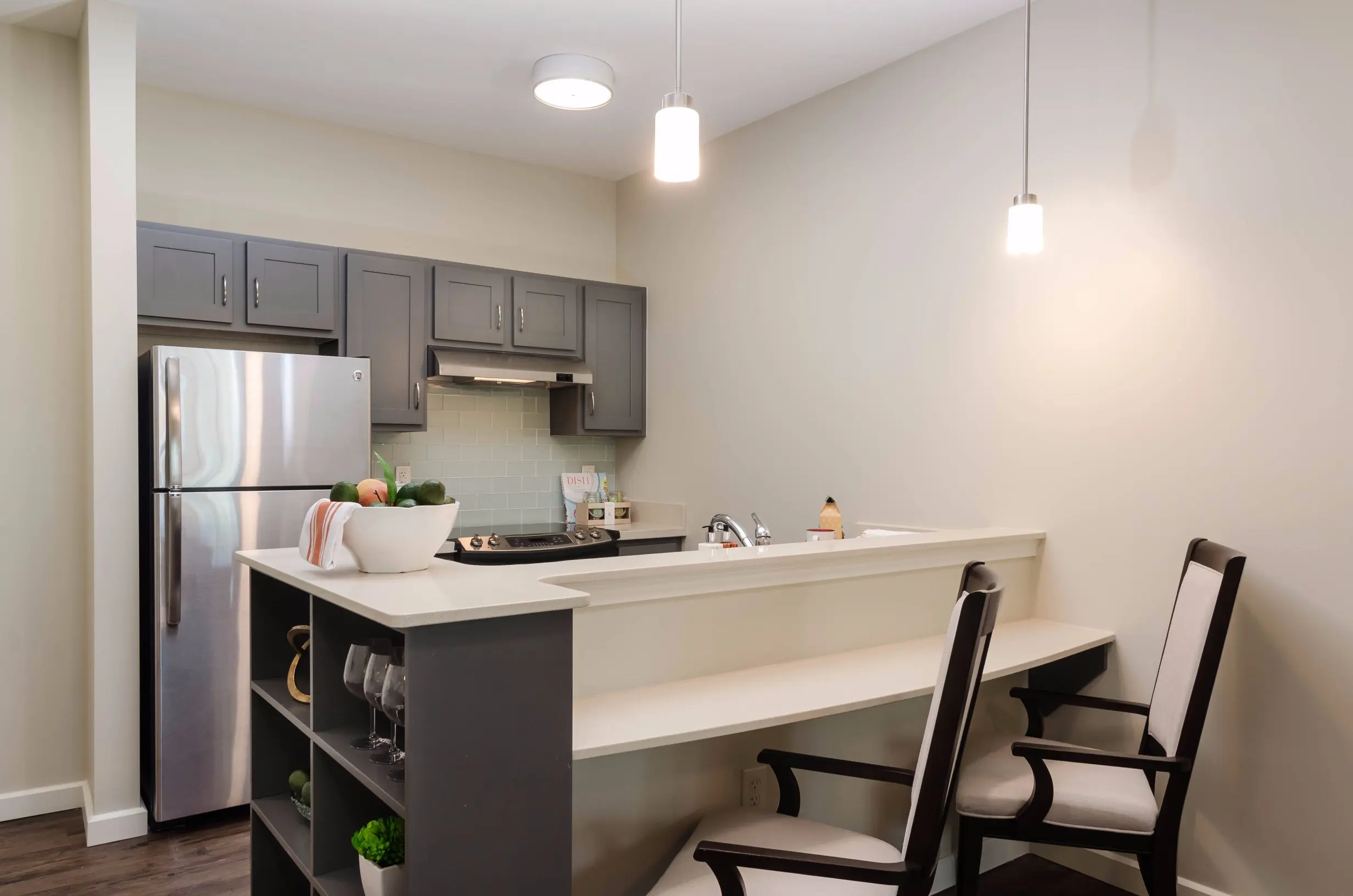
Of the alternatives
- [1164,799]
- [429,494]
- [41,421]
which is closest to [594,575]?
[429,494]

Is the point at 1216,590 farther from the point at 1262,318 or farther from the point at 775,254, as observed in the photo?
the point at 775,254

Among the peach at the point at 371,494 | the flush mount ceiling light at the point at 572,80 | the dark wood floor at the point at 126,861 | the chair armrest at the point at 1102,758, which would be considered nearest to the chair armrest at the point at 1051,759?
the chair armrest at the point at 1102,758

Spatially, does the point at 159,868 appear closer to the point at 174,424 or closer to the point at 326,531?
the point at 174,424

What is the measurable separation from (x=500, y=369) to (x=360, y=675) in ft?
9.38

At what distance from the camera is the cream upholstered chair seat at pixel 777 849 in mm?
1589

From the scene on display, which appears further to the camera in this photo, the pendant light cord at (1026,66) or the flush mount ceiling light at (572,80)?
the flush mount ceiling light at (572,80)

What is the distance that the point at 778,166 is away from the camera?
13.4ft

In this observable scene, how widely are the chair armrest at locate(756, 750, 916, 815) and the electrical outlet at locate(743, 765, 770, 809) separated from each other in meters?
0.07

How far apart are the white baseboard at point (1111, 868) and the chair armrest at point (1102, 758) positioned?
66cm

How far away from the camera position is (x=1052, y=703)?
8.38 ft

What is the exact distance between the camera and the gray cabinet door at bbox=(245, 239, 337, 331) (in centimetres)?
368

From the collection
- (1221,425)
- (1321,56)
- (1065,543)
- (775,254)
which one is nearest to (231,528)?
(775,254)

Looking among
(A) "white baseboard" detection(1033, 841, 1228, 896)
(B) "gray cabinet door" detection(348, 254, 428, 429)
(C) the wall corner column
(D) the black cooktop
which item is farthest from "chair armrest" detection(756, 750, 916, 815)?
(B) "gray cabinet door" detection(348, 254, 428, 429)

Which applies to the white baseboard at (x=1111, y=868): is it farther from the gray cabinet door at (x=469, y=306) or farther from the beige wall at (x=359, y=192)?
the beige wall at (x=359, y=192)
